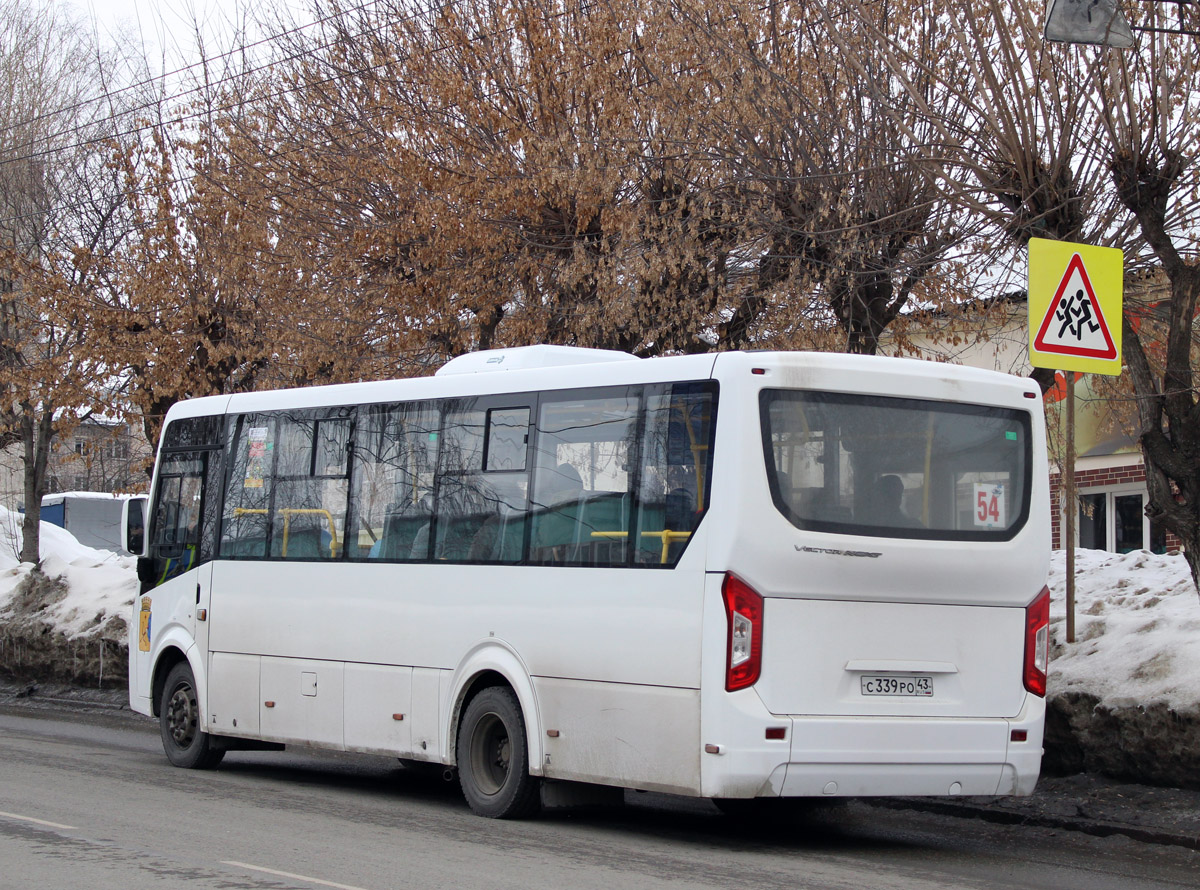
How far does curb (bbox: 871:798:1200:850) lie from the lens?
889cm

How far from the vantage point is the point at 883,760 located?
26.8 ft

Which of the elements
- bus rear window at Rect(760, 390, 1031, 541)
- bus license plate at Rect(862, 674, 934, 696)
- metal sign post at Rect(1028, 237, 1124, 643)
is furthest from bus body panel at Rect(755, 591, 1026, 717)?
metal sign post at Rect(1028, 237, 1124, 643)

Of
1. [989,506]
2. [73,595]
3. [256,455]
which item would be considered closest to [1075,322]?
[989,506]

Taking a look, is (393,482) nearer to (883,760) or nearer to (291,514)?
(291,514)

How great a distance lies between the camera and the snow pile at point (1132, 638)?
1011 cm

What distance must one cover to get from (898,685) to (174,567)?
22.2 feet

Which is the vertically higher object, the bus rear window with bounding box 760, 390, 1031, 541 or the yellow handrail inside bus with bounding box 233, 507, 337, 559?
the bus rear window with bounding box 760, 390, 1031, 541

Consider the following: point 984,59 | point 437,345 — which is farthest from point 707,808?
point 437,345

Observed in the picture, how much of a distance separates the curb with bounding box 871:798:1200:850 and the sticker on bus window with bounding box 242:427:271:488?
526 cm

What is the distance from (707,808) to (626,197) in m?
6.60

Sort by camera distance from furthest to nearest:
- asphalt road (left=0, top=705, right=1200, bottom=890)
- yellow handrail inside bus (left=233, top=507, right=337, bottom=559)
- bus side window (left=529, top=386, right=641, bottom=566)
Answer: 1. yellow handrail inside bus (left=233, top=507, right=337, bottom=559)
2. bus side window (left=529, top=386, right=641, bottom=566)
3. asphalt road (left=0, top=705, right=1200, bottom=890)

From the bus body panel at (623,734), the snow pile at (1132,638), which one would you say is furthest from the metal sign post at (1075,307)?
the bus body panel at (623,734)

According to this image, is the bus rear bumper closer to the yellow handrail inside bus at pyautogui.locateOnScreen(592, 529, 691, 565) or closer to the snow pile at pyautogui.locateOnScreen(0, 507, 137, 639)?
the yellow handrail inside bus at pyautogui.locateOnScreen(592, 529, 691, 565)

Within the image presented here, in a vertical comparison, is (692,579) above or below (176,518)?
below
